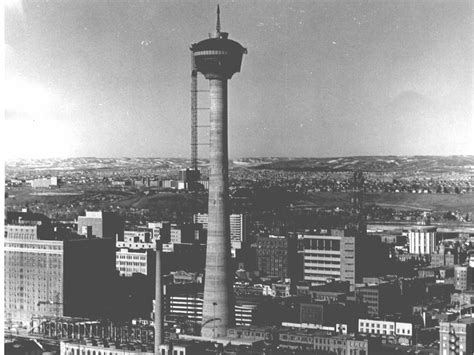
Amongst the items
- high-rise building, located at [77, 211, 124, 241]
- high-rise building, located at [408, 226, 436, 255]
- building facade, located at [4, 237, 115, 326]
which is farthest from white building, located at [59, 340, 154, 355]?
high-rise building, located at [408, 226, 436, 255]

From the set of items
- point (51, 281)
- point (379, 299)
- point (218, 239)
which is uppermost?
point (218, 239)

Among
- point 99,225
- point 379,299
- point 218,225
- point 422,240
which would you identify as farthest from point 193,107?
point 422,240

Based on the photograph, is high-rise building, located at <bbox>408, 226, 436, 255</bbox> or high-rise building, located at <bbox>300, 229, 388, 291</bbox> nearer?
high-rise building, located at <bbox>300, 229, 388, 291</bbox>

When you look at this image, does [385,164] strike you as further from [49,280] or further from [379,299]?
[49,280]

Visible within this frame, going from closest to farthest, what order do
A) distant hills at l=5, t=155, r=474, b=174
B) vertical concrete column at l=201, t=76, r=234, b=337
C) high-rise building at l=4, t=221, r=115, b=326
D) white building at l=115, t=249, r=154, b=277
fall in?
vertical concrete column at l=201, t=76, r=234, b=337
distant hills at l=5, t=155, r=474, b=174
high-rise building at l=4, t=221, r=115, b=326
white building at l=115, t=249, r=154, b=277

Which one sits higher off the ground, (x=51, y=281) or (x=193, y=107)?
(x=193, y=107)

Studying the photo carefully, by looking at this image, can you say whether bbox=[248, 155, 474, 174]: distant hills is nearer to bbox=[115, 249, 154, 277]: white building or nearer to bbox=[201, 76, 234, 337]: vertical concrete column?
bbox=[201, 76, 234, 337]: vertical concrete column

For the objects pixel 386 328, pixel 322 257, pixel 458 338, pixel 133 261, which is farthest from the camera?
pixel 322 257

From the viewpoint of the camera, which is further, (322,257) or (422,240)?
(422,240)

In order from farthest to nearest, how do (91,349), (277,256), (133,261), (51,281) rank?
(277,256) → (133,261) → (51,281) → (91,349)
